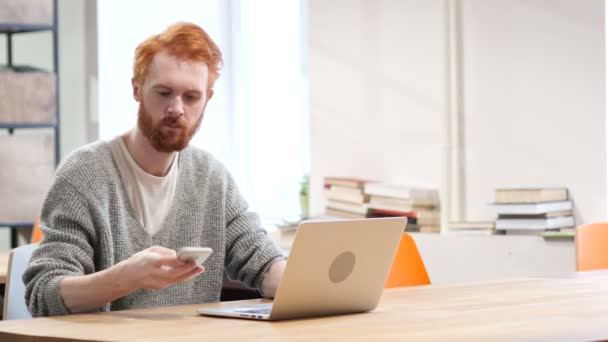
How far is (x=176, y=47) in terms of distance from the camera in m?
2.21

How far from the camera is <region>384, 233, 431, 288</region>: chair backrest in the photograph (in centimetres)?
269

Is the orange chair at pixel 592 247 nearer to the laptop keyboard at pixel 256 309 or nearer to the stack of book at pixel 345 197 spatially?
the laptop keyboard at pixel 256 309

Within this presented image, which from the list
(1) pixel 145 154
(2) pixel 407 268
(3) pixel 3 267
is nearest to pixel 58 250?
(1) pixel 145 154

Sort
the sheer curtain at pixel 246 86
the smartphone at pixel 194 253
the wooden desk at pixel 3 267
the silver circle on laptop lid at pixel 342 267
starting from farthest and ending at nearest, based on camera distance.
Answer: the sheer curtain at pixel 246 86 → the wooden desk at pixel 3 267 → the silver circle on laptop lid at pixel 342 267 → the smartphone at pixel 194 253

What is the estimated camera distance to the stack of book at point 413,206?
444 cm

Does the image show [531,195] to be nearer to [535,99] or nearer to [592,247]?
[535,99]

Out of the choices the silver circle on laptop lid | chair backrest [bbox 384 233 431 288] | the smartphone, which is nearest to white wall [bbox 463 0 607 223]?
chair backrest [bbox 384 233 431 288]

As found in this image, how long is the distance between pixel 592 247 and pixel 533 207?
0.93 metres

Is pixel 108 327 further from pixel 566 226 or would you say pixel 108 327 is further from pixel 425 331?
pixel 566 226

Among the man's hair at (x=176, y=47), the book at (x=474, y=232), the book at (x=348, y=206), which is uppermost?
the man's hair at (x=176, y=47)

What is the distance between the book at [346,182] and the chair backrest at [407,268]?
197 centimetres

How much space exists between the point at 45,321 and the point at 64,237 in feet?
0.96

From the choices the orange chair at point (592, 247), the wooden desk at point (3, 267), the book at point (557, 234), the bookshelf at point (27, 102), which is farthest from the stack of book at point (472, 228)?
the bookshelf at point (27, 102)

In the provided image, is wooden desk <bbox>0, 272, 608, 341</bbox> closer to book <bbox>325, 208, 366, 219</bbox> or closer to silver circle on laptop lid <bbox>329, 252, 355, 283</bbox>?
silver circle on laptop lid <bbox>329, 252, 355, 283</bbox>
